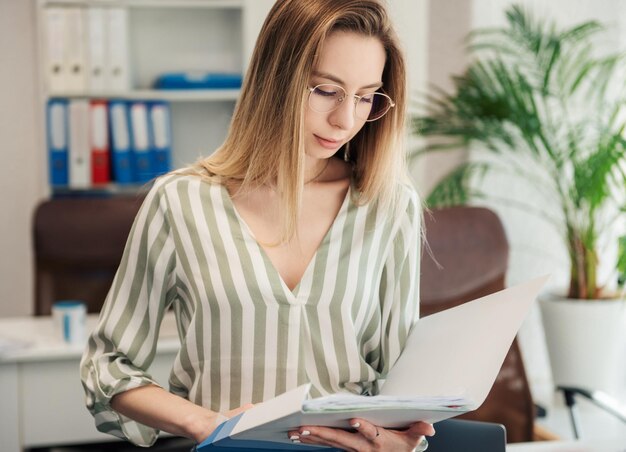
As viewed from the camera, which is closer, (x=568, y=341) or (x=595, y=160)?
(x=595, y=160)

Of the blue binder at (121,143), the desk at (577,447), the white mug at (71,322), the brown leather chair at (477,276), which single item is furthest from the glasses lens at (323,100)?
the blue binder at (121,143)

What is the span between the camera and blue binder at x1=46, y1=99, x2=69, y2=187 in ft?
12.3

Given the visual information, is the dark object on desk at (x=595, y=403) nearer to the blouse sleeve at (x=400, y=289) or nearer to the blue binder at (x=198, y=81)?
the blouse sleeve at (x=400, y=289)

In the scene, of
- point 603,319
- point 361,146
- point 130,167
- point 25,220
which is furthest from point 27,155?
point 361,146

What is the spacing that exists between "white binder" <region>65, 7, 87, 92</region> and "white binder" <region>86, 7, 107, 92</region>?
0.9 inches

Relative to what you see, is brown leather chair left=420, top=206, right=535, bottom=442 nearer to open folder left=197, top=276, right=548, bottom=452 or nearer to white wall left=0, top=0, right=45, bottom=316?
open folder left=197, top=276, right=548, bottom=452

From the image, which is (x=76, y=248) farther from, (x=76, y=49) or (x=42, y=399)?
(x=76, y=49)

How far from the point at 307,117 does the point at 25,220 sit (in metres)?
3.15

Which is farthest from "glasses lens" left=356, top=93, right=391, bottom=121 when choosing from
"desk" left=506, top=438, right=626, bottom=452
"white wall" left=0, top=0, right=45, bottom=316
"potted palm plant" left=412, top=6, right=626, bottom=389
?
"white wall" left=0, top=0, right=45, bottom=316

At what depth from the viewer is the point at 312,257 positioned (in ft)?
4.71

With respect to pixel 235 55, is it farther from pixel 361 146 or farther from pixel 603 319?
pixel 361 146

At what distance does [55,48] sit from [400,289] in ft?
8.93

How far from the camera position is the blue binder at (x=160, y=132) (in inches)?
151

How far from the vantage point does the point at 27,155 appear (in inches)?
164
